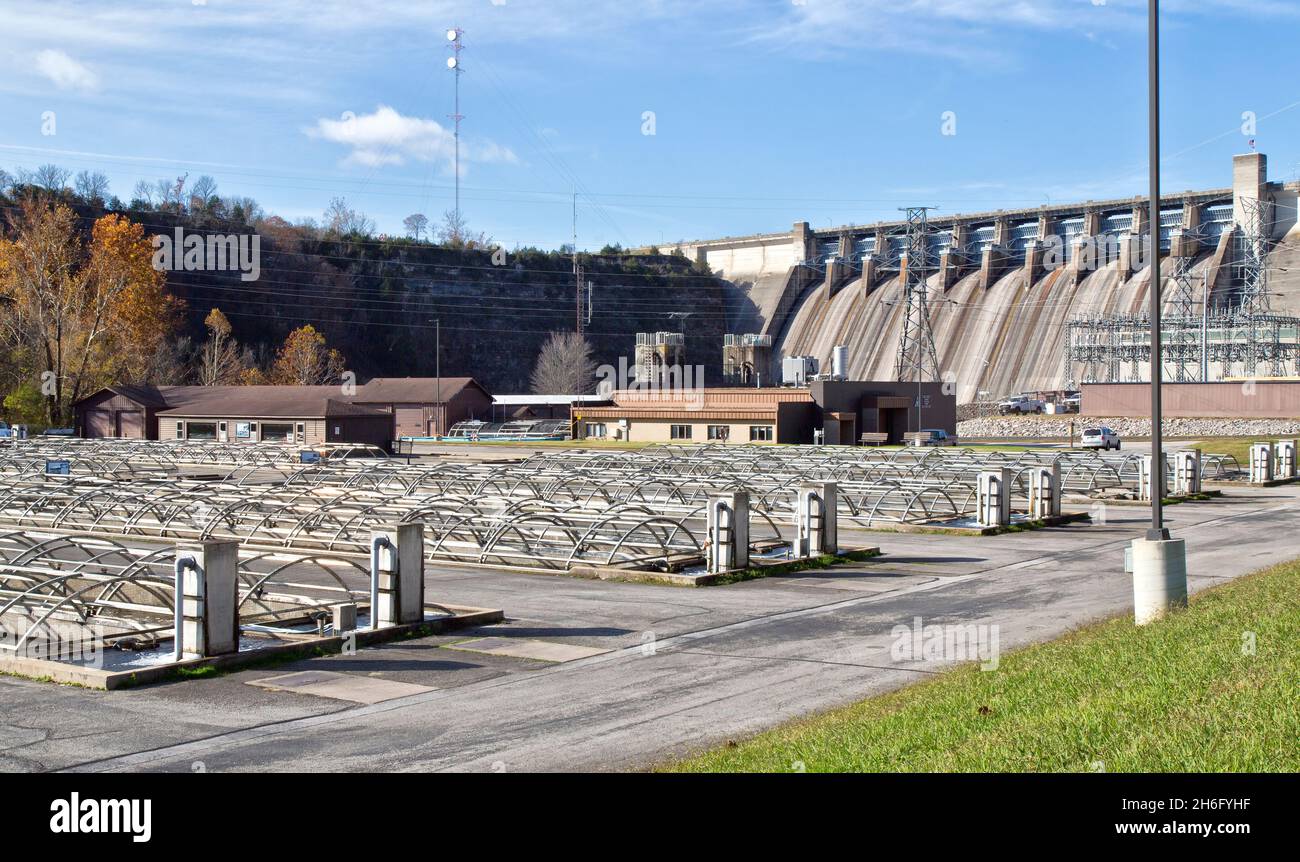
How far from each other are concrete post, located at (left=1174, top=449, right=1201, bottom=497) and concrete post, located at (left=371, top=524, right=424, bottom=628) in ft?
110

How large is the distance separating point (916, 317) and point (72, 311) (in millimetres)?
76706

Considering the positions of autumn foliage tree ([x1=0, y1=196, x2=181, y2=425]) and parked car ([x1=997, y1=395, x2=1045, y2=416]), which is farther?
parked car ([x1=997, y1=395, x2=1045, y2=416])

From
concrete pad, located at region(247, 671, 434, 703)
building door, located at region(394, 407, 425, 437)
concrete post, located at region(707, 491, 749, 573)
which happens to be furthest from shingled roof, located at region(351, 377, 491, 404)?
concrete pad, located at region(247, 671, 434, 703)

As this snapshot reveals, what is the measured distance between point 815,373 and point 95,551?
79166 millimetres

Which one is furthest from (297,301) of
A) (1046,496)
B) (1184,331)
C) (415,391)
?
(1046,496)

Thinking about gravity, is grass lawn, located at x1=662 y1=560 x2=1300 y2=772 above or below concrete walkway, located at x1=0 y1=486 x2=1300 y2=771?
above

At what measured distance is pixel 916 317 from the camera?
12138cm

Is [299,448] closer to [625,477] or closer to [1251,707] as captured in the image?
[625,477]

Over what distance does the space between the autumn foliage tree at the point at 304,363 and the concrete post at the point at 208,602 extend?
4045 inches

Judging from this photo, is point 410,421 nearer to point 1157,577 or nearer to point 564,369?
point 564,369

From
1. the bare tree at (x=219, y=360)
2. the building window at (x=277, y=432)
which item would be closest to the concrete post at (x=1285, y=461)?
the building window at (x=277, y=432)

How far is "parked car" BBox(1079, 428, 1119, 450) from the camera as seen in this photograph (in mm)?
69938

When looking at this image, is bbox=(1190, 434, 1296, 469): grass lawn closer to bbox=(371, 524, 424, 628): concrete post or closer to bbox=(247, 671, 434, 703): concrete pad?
bbox=(371, 524, 424, 628): concrete post

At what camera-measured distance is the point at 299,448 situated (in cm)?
6228
